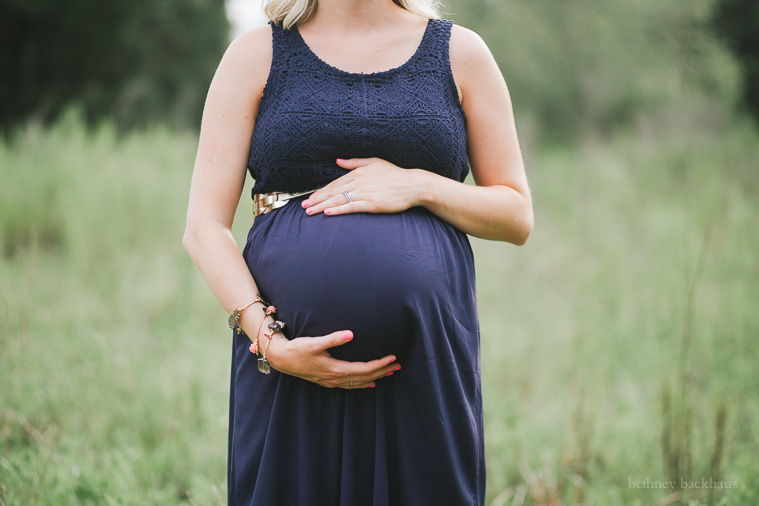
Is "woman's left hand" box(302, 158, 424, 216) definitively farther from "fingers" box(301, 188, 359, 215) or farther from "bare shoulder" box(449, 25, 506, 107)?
"bare shoulder" box(449, 25, 506, 107)

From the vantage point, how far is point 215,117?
1.52m

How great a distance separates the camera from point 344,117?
1.47 m

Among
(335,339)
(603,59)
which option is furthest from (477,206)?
(603,59)

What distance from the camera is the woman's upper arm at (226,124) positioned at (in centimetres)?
152

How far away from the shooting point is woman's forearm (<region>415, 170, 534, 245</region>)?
4.93 feet

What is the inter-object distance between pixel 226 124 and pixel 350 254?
492 millimetres

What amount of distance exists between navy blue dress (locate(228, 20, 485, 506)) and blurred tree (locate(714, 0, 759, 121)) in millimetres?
11809

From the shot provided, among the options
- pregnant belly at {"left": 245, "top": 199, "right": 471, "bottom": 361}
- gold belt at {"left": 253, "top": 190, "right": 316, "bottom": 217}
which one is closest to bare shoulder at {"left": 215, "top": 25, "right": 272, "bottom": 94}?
gold belt at {"left": 253, "top": 190, "right": 316, "bottom": 217}

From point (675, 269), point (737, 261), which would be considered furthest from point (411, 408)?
point (737, 261)

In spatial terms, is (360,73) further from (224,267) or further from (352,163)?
(224,267)

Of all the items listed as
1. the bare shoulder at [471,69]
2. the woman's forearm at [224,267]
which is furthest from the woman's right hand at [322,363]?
the bare shoulder at [471,69]

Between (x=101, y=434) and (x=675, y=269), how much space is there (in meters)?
4.35

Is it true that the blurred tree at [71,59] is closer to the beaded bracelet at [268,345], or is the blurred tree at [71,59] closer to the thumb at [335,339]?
the beaded bracelet at [268,345]

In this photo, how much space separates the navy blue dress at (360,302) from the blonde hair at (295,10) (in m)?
0.06
